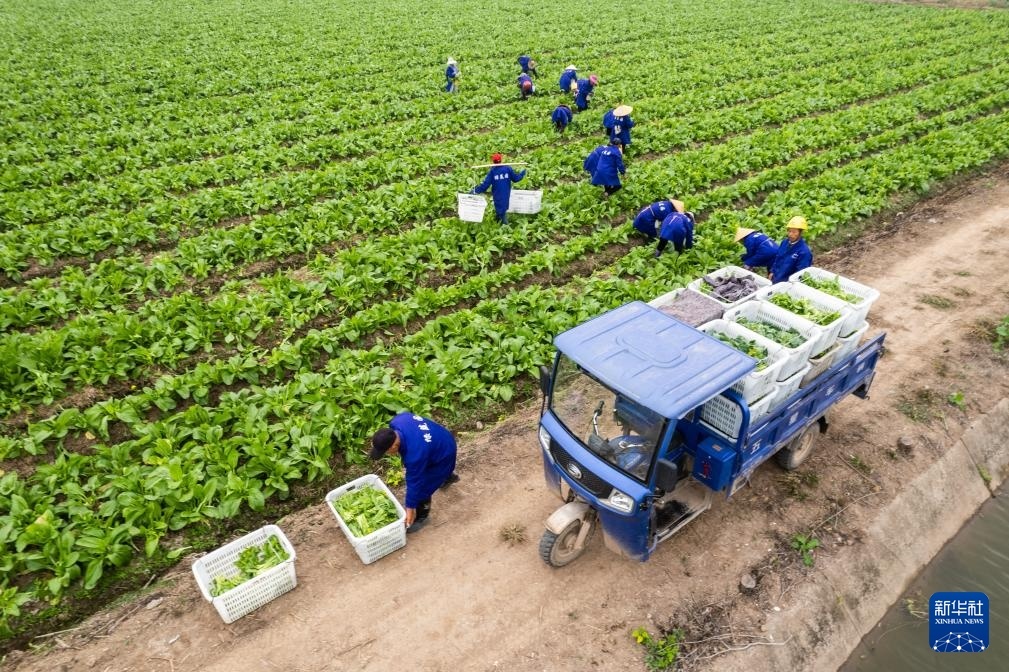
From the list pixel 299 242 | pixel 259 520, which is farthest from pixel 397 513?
pixel 299 242

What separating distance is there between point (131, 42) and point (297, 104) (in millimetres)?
16036

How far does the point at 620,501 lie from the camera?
212 inches

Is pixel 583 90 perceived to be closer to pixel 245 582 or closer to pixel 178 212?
pixel 178 212

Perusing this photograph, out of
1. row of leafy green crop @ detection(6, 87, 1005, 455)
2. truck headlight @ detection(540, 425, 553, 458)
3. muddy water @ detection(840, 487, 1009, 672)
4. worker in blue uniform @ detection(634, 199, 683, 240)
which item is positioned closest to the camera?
muddy water @ detection(840, 487, 1009, 672)

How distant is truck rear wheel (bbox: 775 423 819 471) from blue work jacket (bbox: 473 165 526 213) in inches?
291

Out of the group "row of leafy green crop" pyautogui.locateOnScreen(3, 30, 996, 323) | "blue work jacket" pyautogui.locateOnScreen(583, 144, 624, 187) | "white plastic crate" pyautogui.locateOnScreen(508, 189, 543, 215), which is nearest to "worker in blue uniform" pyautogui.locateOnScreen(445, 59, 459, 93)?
"row of leafy green crop" pyautogui.locateOnScreen(3, 30, 996, 323)

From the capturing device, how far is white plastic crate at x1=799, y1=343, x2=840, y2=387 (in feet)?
21.4

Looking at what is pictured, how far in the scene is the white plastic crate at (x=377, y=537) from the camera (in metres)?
6.09

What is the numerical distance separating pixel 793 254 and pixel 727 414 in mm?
4362

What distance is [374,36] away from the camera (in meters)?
31.6

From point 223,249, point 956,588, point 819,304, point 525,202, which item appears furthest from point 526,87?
point 956,588

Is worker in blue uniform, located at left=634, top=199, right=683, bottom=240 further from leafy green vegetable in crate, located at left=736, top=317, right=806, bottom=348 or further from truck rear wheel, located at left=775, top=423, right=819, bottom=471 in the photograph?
truck rear wheel, located at left=775, top=423, right=819, bottom=471

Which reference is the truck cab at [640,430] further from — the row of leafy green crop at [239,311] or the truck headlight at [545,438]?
the row of leafy green crop at [239,311]

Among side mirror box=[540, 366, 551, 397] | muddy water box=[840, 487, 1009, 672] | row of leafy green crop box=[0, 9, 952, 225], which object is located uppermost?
side mirror box=[540, 366, 551, 397]
